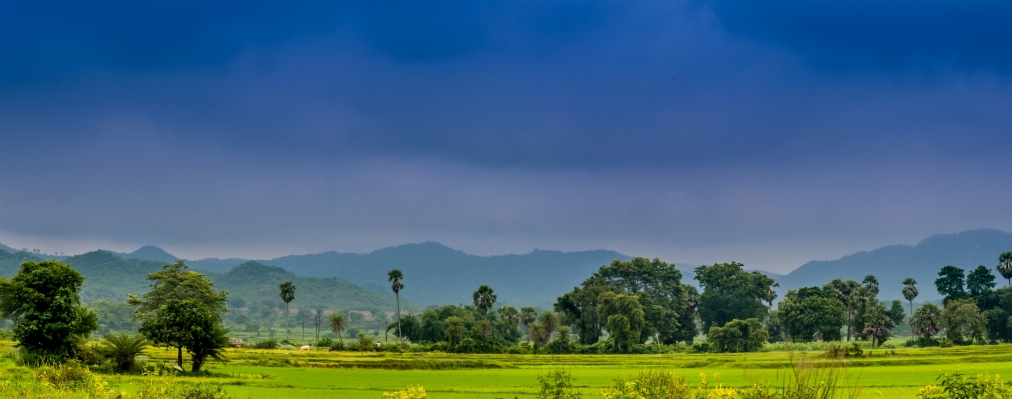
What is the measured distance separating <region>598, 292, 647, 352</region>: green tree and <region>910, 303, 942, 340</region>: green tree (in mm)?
36695

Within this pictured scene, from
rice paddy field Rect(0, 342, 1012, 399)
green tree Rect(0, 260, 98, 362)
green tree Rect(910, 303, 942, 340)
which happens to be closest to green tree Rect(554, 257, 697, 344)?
green tree Rect(910, 303, 942, 340)

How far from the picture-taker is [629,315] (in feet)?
289

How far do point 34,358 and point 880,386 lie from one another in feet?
148

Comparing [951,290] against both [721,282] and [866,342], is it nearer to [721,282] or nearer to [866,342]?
[866,342]

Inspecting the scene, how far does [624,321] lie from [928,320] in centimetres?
4067

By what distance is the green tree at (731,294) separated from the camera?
355 ft

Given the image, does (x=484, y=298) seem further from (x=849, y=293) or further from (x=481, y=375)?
(x=849, y=293)

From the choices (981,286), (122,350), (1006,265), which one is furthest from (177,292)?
(1006,265)

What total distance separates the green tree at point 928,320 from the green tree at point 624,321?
120ft

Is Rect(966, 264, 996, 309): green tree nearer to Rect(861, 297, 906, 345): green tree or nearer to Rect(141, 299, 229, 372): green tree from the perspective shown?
Rect(861, 297, 906, 345): green tree

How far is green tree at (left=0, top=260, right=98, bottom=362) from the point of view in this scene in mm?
35250

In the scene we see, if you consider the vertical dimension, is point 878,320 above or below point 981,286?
below

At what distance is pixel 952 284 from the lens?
319 ft

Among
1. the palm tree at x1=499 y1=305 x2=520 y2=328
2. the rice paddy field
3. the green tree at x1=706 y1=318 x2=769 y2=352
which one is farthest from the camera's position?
the palm tree at x1=499 y1=305 x2=520 y2=328
